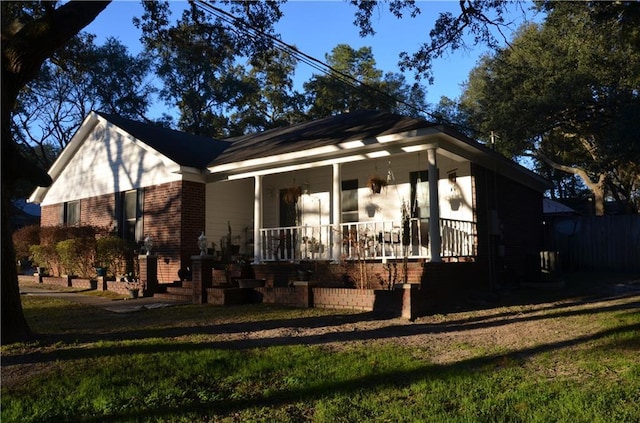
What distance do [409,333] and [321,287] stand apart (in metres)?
3.40

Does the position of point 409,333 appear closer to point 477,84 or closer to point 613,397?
point 613,397

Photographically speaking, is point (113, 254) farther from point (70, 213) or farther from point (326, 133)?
point (326, 133)

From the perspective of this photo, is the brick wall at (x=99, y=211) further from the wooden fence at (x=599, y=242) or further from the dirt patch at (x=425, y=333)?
the wooden fence at (x=599, y=242)

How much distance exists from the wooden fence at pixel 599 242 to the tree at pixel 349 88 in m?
12.8

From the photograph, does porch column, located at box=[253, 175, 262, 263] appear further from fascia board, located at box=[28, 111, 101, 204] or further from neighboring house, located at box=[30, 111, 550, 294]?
fascia board, located at box=[28, 111, 101, 204]

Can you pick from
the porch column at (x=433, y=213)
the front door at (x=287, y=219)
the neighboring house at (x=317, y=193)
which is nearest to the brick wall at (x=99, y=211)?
the neighboring house at (x=317, y=193)

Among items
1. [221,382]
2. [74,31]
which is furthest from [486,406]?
[74,31]

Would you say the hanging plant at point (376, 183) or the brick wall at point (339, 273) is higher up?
the hanging plant at point (376, 183)

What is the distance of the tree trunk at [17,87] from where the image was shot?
21.1 ft

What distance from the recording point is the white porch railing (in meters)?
11.3

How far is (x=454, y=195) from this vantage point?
1314 cm

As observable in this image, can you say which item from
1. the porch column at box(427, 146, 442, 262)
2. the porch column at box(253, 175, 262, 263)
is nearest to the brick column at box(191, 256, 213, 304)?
the porch column at box(253, 175, 262, 263)

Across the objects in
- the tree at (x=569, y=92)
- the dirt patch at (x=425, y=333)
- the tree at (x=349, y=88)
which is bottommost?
the dirt patch at (x=425, y=333)

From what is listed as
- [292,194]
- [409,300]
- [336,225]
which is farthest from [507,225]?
[409,300]
